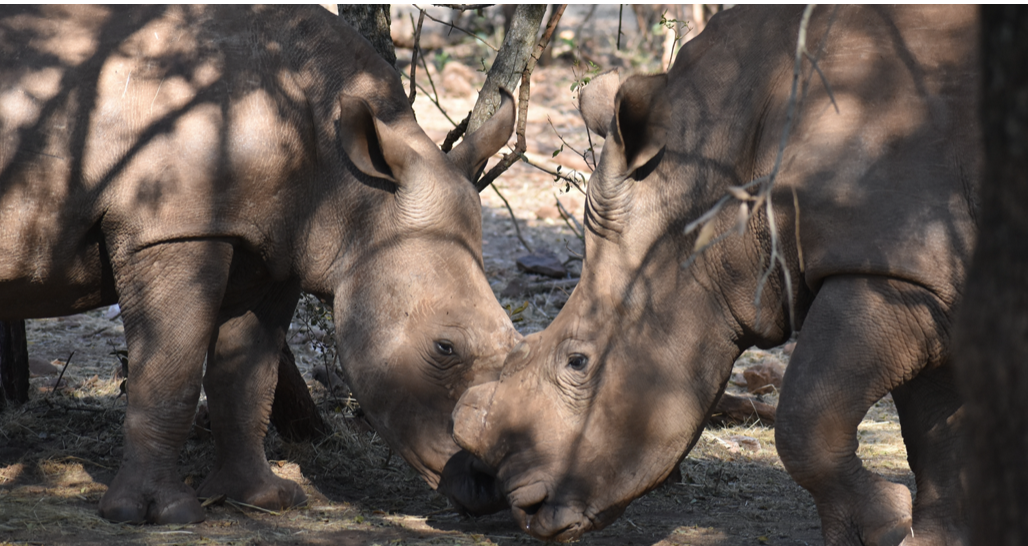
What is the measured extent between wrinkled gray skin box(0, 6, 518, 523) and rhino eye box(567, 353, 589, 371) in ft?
2.65

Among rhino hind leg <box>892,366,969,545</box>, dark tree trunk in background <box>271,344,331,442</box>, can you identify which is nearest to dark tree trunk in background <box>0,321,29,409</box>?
dark tree trunk in background <box>271,344,331,442</box>

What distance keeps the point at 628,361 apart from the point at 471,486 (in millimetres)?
1067

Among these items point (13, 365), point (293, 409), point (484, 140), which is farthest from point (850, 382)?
point (13, 365)

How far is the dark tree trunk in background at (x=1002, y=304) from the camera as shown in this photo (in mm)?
1827

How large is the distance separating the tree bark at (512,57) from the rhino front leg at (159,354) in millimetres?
1842

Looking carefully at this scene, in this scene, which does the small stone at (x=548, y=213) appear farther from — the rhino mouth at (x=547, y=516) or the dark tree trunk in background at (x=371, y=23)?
the rhino mouth at (x=547, y=516)

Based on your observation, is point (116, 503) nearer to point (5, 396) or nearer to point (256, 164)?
point (256, 164)

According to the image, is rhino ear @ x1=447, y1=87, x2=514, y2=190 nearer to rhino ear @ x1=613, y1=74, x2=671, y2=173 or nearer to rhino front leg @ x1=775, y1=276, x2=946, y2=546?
rhino ear @ x1=613, y1=74, x2=671, y2=173

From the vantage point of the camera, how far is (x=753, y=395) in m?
7.59

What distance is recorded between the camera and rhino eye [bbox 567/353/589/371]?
4117 mm

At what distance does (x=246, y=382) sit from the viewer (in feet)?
18.3

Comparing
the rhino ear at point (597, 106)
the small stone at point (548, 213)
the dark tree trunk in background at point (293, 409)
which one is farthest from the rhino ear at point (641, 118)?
the small stone at point (548, 213)

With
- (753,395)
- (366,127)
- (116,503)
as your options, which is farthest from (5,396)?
(753,395)

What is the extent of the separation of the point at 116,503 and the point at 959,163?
363 cm
